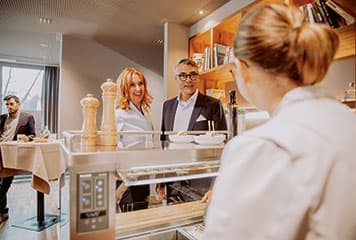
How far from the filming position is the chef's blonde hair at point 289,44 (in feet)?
1.59

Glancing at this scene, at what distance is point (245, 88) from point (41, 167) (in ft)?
9.05

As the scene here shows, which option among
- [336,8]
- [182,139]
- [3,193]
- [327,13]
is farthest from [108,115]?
[3,193]

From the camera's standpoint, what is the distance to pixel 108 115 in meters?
0.88

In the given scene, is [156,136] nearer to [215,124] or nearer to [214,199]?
[215,124]

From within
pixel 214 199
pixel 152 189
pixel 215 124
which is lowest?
pixel 152 189

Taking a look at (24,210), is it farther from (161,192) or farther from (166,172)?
(166,172)

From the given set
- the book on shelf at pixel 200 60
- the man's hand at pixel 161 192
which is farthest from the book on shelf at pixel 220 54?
the man's hand at pixel 161 192

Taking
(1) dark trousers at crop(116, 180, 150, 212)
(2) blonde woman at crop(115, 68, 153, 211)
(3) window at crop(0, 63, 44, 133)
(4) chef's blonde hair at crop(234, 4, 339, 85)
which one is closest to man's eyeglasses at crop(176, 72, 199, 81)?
(2) blonde woman at crop(115, 68, 153, 211)

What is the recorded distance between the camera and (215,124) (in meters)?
1.86

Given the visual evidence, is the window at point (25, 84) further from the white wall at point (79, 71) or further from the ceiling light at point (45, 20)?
the ceiling light at point (45, 20)

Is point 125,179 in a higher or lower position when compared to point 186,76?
lower

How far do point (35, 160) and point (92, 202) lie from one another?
247 centimetres

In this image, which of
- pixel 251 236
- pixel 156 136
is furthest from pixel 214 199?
pixel 156 136

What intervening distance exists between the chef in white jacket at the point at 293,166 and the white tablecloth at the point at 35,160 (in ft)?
8.89
